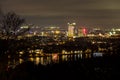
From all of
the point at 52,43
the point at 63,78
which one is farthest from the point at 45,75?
the point at 52,43

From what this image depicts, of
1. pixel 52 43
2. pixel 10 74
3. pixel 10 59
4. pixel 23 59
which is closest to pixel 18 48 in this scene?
pixel 10 59

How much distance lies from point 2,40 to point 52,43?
17.3 metres

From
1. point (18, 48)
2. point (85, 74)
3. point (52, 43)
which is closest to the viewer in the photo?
point (85, 74)

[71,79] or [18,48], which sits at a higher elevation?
[18,48]

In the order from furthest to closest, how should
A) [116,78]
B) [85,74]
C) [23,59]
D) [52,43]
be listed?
1. [52,43]
2. [23,59]
3. [85,74]
4. [116,78]

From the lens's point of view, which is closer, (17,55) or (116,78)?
(116,78)

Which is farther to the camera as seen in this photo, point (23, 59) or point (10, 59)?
point (23, 59)

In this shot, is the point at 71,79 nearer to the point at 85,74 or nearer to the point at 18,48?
the point at 85,74

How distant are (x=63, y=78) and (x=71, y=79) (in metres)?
0.39

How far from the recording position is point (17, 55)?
17.1m

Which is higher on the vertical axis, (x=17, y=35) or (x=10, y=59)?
(x=17, y=35)

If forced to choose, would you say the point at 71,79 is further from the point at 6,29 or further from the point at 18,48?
the point at 6,29

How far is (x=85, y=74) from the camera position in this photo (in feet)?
45.6

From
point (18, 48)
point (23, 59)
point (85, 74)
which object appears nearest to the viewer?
point (85, 74)
